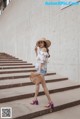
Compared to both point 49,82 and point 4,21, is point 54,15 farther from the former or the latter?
point 4,21

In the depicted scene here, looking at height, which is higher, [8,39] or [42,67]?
[8,39]

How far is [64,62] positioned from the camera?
18.6ft

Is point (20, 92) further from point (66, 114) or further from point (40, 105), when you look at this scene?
point (66, 114)

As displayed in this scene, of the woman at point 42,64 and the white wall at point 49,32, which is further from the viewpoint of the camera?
the white wall at point 49,32

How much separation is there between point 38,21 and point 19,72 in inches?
87.4

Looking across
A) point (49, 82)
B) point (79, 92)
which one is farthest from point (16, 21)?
point (79, 92)

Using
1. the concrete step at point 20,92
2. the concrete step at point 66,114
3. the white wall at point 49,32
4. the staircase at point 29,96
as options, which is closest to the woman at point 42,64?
the concrete step at point 66,114

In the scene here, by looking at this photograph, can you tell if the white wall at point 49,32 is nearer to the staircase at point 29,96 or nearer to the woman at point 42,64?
the staircase at point 29,96

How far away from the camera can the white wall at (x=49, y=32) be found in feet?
17.5

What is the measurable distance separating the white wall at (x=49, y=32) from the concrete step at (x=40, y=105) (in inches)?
46.0

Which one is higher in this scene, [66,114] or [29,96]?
[29,96]

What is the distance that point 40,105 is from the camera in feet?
11.3

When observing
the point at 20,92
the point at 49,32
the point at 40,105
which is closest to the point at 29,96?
the point at 20,92

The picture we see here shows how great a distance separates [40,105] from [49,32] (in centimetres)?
343
